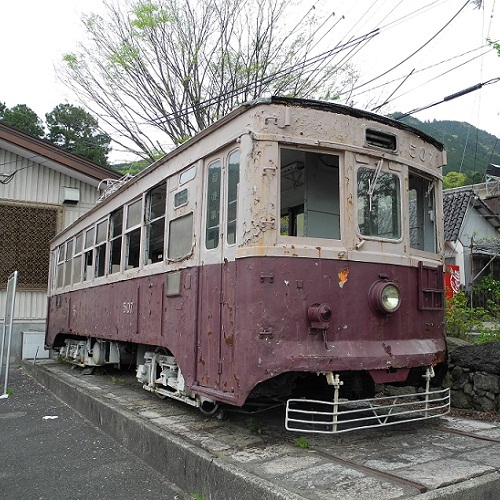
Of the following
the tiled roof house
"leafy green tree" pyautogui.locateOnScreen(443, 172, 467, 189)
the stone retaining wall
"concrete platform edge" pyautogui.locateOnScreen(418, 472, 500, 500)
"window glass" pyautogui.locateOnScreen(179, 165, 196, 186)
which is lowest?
"concrete platform edge" pyautogui.locateOnScreen(418, 472, 500, 500)

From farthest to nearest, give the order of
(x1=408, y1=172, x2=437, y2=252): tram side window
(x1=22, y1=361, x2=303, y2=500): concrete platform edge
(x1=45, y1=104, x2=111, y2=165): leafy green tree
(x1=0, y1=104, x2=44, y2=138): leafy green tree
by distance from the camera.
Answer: (x1=0, y1=104, x2=44, y2=138): leafy green tree → (x1=45, y1=104, x2=111, y2=165): leafy green tree → (x1=408, y1=172, x2=437, y2=252): tram side window → (x1=22, y1=361, x2=303, y2=500): concrete platform edge

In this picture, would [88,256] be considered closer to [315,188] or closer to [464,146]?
[315,188]

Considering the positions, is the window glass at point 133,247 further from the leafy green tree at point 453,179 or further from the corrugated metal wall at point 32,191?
the leafy green tree at point 453,179

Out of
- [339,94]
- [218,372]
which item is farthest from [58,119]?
[218,372]

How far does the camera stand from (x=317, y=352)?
166 inches

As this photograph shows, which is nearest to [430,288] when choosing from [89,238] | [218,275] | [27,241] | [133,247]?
[218,275]

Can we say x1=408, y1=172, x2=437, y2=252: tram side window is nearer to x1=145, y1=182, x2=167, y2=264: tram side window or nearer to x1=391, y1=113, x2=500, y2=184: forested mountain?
x1=145, y1=182, x2=167, y2=264: tram side window

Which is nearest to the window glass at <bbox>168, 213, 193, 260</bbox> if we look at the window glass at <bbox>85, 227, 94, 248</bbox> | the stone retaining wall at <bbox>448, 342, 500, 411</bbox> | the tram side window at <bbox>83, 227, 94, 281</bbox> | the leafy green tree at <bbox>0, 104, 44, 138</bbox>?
the stone retaining wall at <bbox>448, 342, 500, 411</bbox>

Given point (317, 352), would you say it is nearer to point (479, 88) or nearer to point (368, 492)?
point (368, 492)

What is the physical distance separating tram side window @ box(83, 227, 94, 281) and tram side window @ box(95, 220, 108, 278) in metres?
0.30

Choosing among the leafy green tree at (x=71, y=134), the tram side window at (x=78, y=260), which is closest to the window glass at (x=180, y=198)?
the tram side window at (x=78, y=260)

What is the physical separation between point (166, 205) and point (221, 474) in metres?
3.17

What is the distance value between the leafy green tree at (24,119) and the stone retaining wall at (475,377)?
99.1ft

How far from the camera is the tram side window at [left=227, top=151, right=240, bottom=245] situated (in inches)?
183
